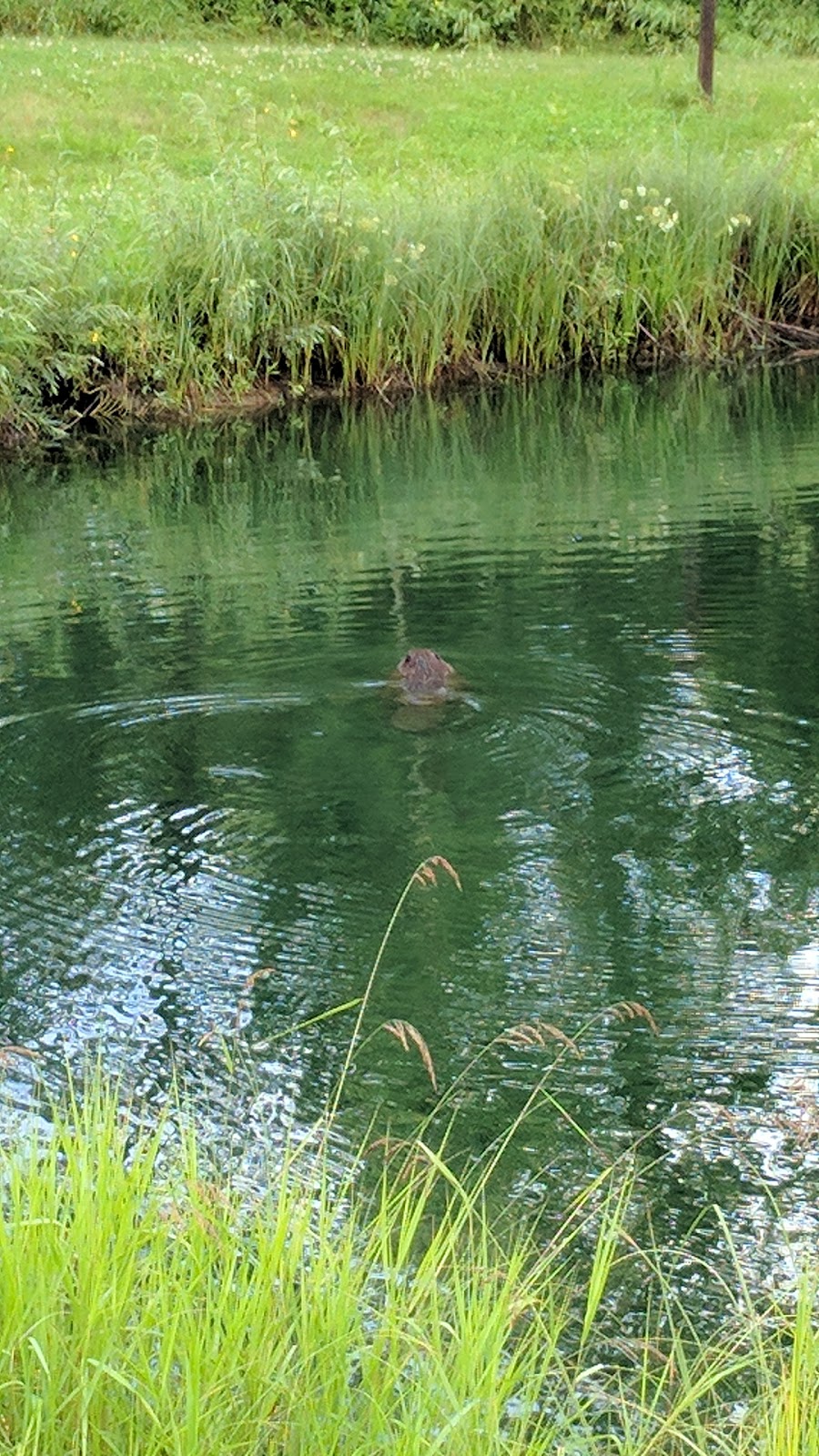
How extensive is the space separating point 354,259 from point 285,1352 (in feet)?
43.6

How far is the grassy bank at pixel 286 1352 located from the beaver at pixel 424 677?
4326mm

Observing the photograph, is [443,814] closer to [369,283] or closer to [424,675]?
[424,675]

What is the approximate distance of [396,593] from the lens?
33.6 ft

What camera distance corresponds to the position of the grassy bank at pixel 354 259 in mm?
14906

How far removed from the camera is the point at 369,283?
1551 cm

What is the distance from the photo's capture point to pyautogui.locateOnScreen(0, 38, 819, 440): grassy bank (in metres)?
14.9

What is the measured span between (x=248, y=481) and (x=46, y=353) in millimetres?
1983

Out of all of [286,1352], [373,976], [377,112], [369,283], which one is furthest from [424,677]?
[377,112]

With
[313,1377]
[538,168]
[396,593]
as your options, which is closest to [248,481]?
[396,593]

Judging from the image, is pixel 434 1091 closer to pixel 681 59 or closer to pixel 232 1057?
pixel 232 1057

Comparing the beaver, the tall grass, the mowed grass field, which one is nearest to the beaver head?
the beaver

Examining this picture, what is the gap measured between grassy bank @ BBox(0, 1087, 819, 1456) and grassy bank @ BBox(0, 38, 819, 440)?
11121 millimetres

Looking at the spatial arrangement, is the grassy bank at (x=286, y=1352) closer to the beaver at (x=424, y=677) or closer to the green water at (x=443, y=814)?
the green water at (x=443, y=814)

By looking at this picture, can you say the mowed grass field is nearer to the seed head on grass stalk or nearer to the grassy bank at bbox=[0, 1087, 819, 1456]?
the seed head on grass stalk
